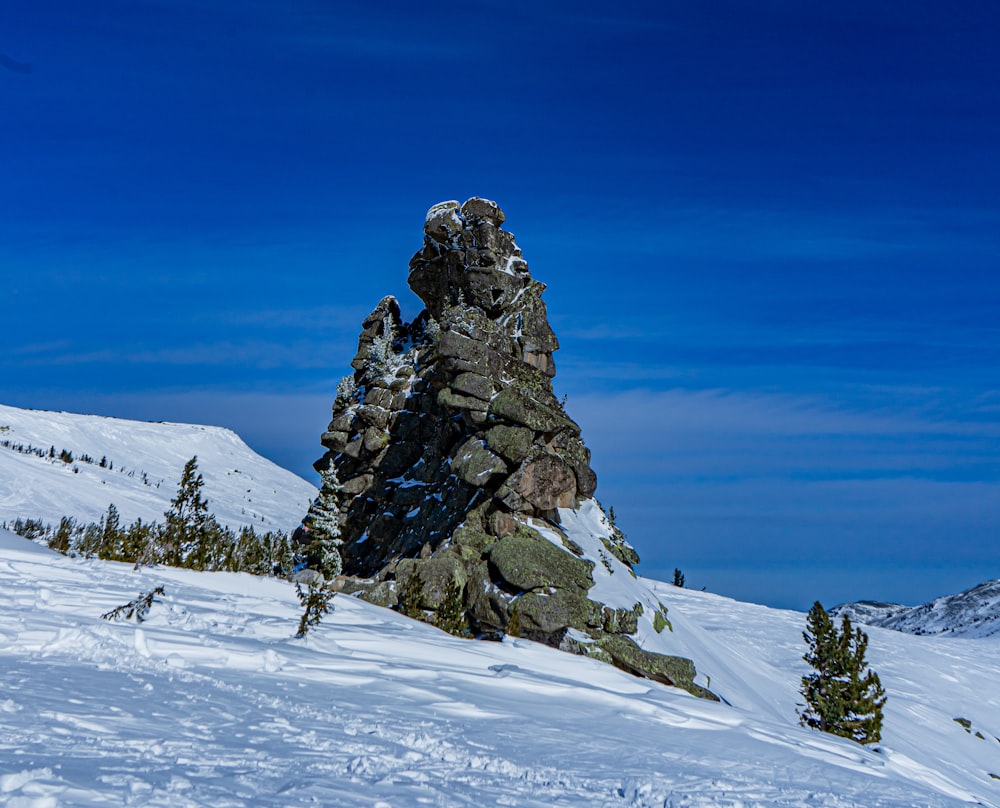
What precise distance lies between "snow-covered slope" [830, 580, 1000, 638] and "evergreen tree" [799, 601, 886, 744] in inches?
2351

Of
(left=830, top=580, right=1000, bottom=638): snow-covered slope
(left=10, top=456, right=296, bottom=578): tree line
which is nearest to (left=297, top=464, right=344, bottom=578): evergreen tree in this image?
(left=10, top=456, right=296, bottom=578): tree line

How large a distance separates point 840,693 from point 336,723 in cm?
2748

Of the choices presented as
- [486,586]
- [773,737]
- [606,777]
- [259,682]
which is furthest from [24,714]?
[486,586]

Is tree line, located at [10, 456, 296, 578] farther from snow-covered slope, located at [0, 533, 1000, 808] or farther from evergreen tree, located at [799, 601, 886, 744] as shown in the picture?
evergreen tree, located at [799, 601, 886, 744]

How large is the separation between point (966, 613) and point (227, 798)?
112 metres

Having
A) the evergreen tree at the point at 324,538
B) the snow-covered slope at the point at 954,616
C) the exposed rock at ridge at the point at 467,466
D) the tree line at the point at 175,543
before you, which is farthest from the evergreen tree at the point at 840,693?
the snow-covered slope at the point at 954,616

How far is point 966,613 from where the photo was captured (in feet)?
314

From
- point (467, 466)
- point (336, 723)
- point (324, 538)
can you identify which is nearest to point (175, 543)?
point (324, 538)

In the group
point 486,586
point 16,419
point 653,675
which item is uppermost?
point 16,419

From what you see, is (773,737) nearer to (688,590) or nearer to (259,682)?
(259,682)

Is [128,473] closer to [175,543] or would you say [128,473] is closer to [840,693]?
[175,543]

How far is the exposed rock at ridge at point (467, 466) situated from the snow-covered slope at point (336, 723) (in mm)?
10951

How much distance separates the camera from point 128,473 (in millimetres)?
85625

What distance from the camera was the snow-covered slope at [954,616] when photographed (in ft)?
284
